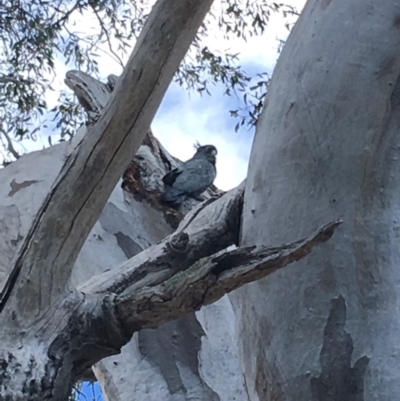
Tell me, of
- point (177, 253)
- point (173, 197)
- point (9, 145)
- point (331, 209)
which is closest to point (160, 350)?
point (177, 253)

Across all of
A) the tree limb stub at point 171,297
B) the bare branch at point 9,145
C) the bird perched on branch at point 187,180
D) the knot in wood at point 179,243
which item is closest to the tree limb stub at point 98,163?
the tree limb stub at point 171,297

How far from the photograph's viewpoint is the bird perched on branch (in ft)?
6.27

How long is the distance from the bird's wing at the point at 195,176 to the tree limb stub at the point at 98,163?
0.79 metres

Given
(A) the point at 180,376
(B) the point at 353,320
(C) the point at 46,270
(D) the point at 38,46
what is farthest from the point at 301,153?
(D) the point at 38,46

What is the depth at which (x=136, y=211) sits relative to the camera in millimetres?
1894

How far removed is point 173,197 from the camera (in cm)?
192

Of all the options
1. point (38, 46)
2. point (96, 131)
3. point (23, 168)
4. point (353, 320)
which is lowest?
point (353, 320)

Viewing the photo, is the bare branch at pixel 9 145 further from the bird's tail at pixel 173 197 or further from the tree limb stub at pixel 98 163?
the tree limb stub at pixel 98 163

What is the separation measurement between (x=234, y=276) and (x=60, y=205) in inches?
11.7

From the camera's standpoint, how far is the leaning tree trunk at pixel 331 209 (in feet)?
3.05

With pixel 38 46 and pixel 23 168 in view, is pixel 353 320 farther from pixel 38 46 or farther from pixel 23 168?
pixel 38 46

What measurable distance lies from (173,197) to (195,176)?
0.13m

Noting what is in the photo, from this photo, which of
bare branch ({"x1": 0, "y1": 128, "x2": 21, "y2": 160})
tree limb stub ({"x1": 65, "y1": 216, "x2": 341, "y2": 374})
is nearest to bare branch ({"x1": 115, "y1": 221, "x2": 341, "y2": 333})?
tree limb stub ({"x1": 65, "y1": 216, "x2": 341, "y2": 374})

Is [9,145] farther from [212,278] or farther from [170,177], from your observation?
[212,278]
